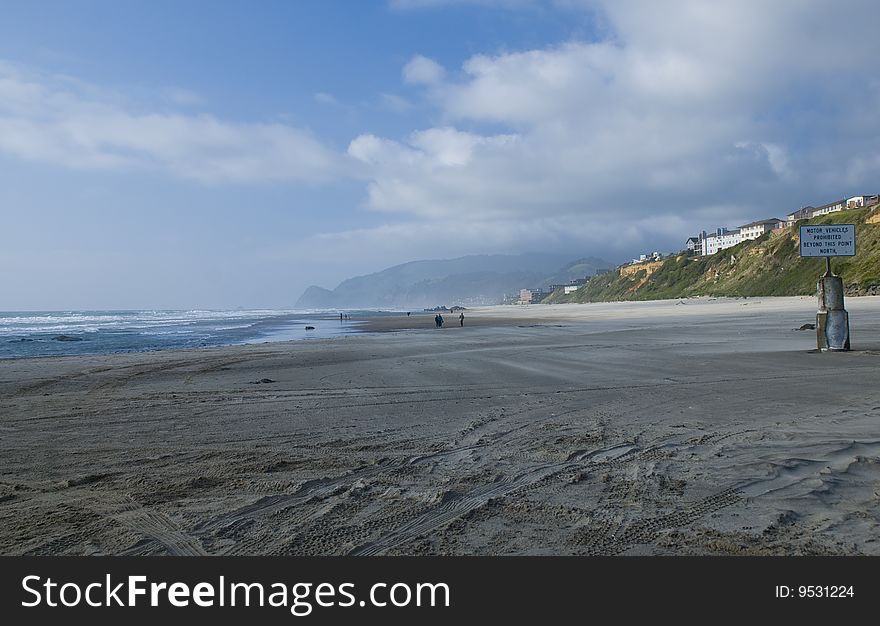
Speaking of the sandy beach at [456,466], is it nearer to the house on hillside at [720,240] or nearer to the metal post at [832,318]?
the metal post at [832,318]

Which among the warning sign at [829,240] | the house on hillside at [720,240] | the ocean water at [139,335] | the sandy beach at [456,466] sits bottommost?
the sandy beach at [456,466]

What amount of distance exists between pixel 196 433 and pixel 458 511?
16.3ft

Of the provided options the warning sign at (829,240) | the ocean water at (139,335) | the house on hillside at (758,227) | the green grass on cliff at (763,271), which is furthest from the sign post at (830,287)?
the house on hillside at (758,227)

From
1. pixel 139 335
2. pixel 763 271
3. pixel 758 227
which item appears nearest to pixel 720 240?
pixel 758 227

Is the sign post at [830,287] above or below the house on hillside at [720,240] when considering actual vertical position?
below

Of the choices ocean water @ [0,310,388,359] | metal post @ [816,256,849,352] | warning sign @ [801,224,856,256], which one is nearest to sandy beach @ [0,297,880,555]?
metal post @ [816,256,849,352]

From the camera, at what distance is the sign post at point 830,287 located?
15.5m

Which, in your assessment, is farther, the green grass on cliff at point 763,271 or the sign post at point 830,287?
the green grass on cliff at point 763,271

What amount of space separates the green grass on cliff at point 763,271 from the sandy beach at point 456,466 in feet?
196

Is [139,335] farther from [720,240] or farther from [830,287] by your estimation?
[720,240]

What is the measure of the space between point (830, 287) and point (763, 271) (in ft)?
286

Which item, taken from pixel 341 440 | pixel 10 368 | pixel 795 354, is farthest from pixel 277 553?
pixel 10 368

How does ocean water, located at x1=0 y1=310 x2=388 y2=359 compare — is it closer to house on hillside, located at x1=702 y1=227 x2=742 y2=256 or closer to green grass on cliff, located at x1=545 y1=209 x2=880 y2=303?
green grass on cliff, located at x1=545 y1=209 x2=880 y2=303
